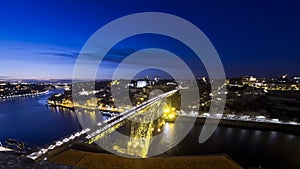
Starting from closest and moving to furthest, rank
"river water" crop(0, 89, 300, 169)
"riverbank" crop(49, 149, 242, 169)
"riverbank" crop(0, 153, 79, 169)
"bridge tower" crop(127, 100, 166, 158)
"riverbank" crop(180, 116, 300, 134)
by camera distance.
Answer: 1. "riverbank" crop(0, 153, 79, 169)
2. "riverbank" crop(49, 149, 242, 169)
3. "bridge tower" crop(127, 100, 166, 158)
4. "river water" crop(0, 89, 300, 169)
5. "riverbank" crop(180, 116, 300, 134)

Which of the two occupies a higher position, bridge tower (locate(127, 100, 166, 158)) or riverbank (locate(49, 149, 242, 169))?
Result: riverbank (locate(49, 149, 242, 169))

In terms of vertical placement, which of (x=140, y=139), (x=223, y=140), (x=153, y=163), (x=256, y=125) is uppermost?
(x=153, y=163)

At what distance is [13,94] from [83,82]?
933 cm

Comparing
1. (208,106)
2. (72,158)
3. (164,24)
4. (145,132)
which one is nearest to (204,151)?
(145,132)

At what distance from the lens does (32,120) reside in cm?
1433

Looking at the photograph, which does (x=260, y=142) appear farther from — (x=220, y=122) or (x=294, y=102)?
(x=294, y=102)

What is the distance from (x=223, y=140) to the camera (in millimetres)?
9758

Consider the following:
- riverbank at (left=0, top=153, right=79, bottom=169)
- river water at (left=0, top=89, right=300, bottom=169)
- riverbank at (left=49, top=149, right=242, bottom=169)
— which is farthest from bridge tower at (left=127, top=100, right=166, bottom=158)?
riverbank at (left=0, top=153, right=79, bottom=169)

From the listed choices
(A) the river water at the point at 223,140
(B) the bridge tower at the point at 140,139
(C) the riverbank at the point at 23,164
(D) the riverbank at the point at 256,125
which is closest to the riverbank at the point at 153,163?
(C) the riverbank at the point at 23,164

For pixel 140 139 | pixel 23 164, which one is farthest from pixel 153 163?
pixel 140 139

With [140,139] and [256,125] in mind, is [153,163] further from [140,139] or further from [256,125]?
[256,125]

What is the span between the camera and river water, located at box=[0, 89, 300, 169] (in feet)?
25.6

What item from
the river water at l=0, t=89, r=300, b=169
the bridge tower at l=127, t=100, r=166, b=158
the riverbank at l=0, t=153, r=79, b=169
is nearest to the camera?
the riverbank at l=0, t=153, r=79, b=169

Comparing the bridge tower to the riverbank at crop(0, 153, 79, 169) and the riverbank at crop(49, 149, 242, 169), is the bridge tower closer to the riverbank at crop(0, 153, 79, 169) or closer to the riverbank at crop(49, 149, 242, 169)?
the riverbank at crop(49, 149, 242, 169)
